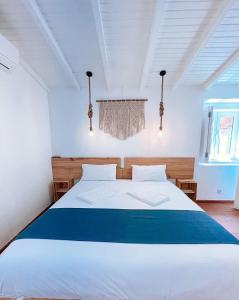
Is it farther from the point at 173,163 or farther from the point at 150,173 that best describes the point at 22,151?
the point at 173,163

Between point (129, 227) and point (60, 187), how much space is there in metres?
2.22

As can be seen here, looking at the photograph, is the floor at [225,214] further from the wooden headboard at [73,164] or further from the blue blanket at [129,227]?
the wooden headboard at [73,164]

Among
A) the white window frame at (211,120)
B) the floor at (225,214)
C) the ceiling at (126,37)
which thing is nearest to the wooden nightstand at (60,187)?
the ceiling at (126,37)

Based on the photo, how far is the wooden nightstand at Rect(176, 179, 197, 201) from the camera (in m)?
3.03

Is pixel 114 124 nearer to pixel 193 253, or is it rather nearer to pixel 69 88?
pixel 69 88

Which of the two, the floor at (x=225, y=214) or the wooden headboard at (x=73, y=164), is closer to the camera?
the floor at (x=225, y=214)

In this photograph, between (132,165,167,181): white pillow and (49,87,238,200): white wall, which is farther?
(49,87,238,200): white wall

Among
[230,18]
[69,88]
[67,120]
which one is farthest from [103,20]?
[67,120]

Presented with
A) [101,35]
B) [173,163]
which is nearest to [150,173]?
[173,163]

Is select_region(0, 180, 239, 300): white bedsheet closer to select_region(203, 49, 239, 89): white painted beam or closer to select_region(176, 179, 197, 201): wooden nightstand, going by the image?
select_region(176, 179, 197, 201): wooden nightstand

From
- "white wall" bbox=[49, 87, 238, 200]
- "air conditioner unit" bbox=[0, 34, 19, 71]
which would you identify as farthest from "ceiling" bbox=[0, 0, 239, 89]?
"white wall" bbox=[49, 87, 238, 200]

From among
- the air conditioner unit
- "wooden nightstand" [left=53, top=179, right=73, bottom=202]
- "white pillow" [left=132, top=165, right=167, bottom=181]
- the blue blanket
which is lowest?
"wooden nightstand" [left=53, top=179, right=73, bottom=202]

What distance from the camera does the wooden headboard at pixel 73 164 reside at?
334 cm

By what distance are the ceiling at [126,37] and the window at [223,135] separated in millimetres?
724
